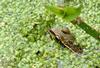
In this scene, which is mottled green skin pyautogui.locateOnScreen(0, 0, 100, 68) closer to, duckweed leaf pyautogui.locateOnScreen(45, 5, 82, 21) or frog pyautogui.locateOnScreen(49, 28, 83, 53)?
frog pyautogui.locateOnScreen(49, 28, 83, 53)

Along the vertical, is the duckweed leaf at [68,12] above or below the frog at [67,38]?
above

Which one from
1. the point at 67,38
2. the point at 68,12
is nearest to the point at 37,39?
the point at 67,38

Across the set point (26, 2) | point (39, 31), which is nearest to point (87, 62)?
point (39, 31)

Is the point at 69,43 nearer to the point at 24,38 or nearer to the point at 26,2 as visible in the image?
the point at 24,38

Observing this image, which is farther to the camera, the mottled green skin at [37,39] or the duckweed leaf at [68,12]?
the mottled green skin at [37,39]

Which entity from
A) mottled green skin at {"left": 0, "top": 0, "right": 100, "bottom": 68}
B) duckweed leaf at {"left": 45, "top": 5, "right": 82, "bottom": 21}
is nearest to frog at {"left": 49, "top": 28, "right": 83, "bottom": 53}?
mottled green skin at {"left": 0, "top": 0, "right": 100, "bottom": 68}

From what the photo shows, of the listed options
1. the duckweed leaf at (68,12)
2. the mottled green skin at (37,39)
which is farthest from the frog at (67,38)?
the duckweed leaf at (68,12)

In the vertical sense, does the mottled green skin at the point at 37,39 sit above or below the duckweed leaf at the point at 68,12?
below

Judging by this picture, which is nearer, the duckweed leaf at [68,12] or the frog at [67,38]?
the duckweed leaf at [68,12]

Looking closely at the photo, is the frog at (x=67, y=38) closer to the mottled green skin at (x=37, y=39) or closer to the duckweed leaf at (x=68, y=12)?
the mottled green skin at (x=37, y=39)

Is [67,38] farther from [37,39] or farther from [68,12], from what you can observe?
[68,12]

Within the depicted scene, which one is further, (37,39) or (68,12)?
(37,39)
